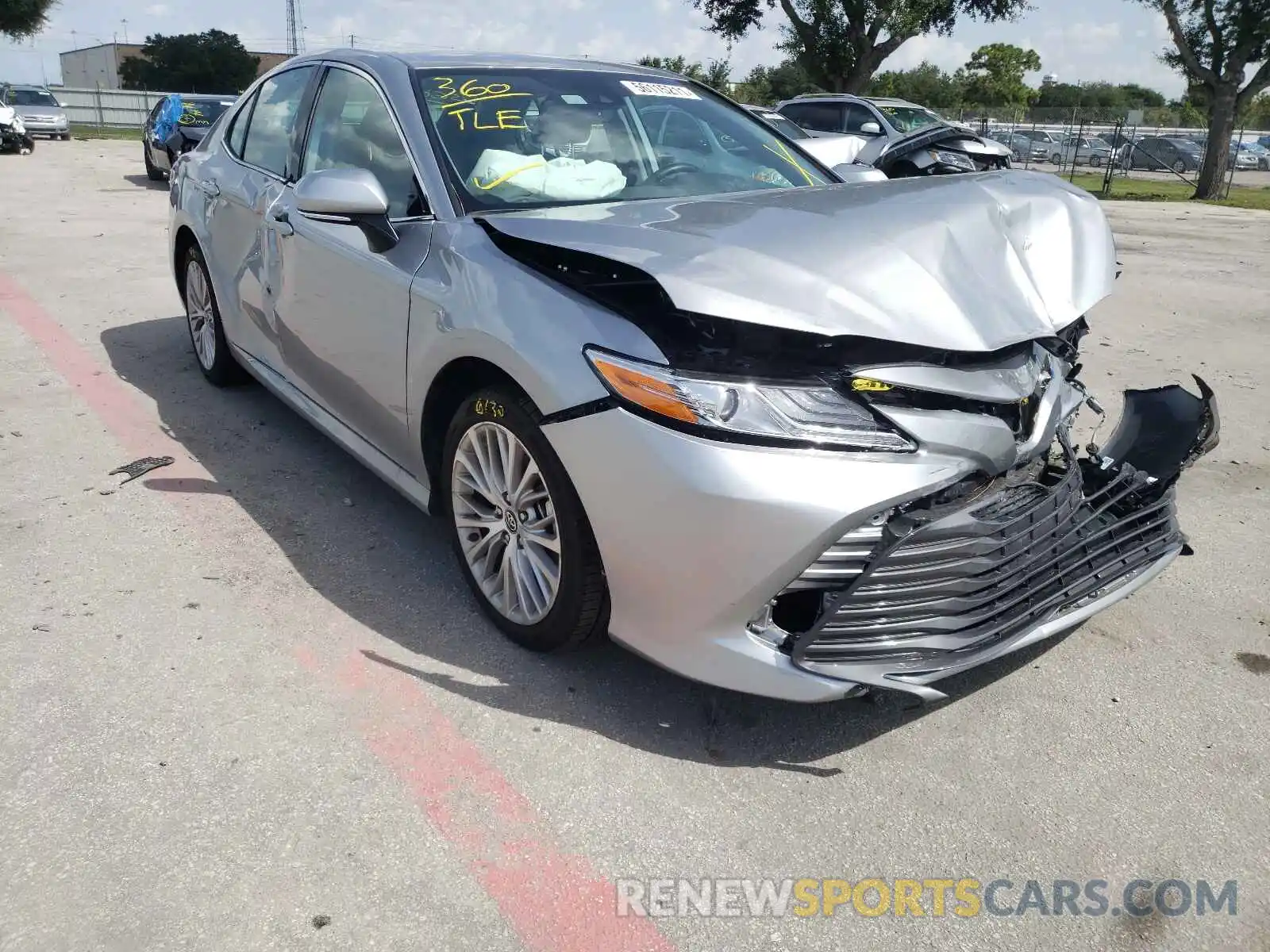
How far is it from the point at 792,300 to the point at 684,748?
116cm

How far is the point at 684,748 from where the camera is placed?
2637 mm

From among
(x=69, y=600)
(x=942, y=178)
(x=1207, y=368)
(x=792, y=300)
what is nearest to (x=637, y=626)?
(x=792, y=300)

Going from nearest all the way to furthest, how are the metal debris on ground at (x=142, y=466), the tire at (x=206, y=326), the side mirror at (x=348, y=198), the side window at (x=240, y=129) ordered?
the side mirror at (x=348, y=198) → the metal debris on ground at (x=142, y=466) → the side window at (x=240, y=129) → the tire at (x=206, y=326)

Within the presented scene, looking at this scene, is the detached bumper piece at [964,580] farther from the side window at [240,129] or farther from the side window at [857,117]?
the side window at [857,117]

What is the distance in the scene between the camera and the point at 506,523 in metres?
2.96

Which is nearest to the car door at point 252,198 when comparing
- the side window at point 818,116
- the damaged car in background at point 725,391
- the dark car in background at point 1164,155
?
the damaged car in background at point 725,391

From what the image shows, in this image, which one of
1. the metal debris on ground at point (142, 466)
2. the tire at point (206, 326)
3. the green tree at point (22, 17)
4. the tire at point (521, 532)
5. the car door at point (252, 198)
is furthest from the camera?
the green tree at point (22, 17)

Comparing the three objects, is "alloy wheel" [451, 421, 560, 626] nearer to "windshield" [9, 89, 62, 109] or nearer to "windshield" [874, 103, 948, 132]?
"windshield" [874, 103, 948, 132]

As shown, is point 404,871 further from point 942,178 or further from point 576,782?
point 942,178

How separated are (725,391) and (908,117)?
1648cm

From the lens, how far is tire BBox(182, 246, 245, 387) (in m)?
5.18

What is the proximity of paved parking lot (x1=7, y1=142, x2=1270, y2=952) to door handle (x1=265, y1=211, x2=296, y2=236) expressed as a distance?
3.47ft

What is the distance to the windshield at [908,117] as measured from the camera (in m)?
16.2

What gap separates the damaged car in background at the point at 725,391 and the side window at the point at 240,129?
4.76ft
